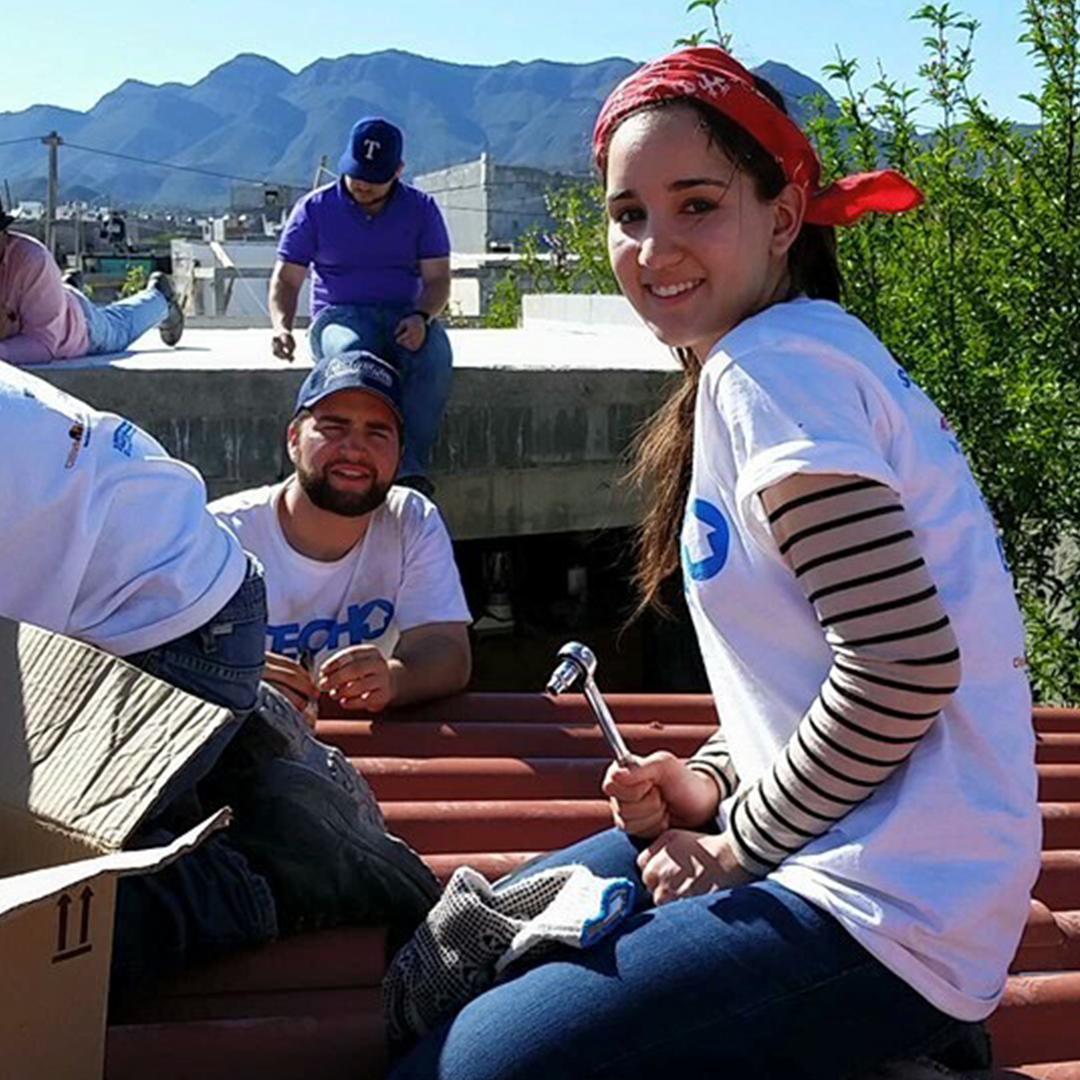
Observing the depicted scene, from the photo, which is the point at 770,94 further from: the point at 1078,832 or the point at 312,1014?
the point at 1078,832

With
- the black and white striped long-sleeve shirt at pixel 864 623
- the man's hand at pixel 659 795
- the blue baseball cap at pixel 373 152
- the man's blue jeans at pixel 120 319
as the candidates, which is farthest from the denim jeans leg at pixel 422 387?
the black and white striped long-sleeve shirt at pixel 864 623

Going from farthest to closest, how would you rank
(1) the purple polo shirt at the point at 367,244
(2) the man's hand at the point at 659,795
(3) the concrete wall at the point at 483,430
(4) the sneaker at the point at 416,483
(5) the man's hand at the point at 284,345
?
Result: 1. (5) the man's hand at the point at 284,345
2. (1) the purple polo shirt at the point at 367,244
3. (3) the concrete wall at the point at 483,430
4. (4) the sneaker at the point at 416,483
5. (2) the man's hand at the point at 659,795

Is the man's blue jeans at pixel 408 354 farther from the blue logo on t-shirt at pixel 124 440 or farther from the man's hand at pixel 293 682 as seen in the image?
the blue logo on t-shirt at pixel 124 440

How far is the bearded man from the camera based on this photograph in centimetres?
392

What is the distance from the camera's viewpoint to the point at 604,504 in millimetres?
7336

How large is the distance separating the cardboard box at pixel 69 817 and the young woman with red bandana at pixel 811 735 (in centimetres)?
48

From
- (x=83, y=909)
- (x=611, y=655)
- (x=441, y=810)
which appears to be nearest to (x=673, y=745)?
(x=441, y=810)

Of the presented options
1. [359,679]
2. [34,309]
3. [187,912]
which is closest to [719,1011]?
[187,912]

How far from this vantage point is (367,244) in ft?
21.2

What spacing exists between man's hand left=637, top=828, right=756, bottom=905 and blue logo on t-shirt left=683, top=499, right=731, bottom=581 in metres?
0.36

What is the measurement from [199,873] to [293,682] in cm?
110

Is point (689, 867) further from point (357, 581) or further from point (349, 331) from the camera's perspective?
point (349, 331)

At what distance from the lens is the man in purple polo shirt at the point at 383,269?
632 centimetres

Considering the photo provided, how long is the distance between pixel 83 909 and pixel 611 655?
6.94m
